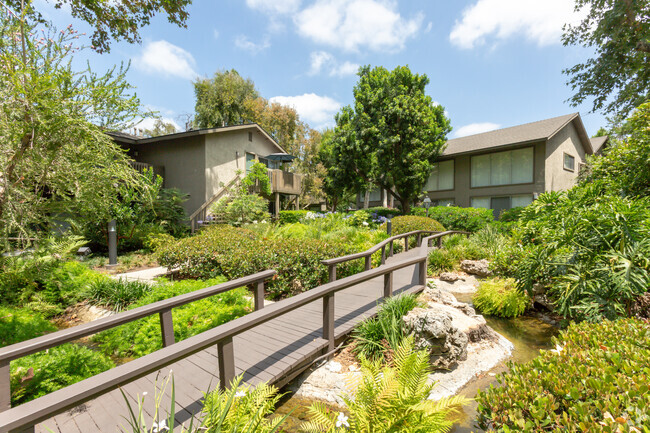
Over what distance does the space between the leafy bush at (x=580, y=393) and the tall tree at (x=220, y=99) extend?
29048mm

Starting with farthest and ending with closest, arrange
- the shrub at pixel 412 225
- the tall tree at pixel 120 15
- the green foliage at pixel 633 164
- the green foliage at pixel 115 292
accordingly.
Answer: the shrub at pixel 412 225
the tall tree at pixel 120 15
the green foliage at pixel 115 292
the green foliage at pixel 633 164

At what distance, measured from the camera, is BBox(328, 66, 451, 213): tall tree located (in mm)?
16688

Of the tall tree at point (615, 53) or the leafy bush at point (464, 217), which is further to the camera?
the leafy bush at point (464, 217)

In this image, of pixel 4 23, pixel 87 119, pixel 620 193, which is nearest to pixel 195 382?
pixel 87 119

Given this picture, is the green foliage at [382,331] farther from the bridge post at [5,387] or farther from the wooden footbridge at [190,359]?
the bridge post at [5,387]

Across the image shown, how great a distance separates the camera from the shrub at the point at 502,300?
223 inches

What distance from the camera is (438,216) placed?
663 inches

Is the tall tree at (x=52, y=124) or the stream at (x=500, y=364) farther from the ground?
the tall tree at (x=52, y=124)

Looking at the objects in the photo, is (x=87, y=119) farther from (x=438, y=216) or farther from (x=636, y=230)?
(x=438, y=216)

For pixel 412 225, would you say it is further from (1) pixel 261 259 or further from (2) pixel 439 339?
(2) pixel 439 339

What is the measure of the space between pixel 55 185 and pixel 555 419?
5.23 meters

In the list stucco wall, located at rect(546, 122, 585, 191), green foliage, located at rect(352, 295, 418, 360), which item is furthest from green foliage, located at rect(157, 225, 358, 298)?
stucco wall, located at rect(546, 122, 585, 191)

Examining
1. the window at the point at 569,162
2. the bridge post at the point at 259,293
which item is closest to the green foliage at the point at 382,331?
the bridge post at the point at 259,293

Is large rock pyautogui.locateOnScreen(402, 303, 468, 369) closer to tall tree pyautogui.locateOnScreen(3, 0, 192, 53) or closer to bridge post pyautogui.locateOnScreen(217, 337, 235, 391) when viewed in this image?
bridge post pyautogui.locateOnScreen(217, 337, 235, 391)
